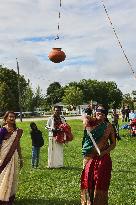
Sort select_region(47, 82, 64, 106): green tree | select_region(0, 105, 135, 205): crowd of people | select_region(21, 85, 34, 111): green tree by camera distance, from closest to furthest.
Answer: select_region(0, 105, 135, 205): crowd of people < select_region(21, 85, 34, 111): green tree < select_region(47, 82, 64, 106): green tree

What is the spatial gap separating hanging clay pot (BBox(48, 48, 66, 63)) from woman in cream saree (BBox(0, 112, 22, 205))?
3676 millimetres

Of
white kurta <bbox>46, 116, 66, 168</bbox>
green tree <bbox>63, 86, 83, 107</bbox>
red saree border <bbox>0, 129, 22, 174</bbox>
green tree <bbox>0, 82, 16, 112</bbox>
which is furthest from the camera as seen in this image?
green tree <bbox>63, 86, 83, 107</bbox>

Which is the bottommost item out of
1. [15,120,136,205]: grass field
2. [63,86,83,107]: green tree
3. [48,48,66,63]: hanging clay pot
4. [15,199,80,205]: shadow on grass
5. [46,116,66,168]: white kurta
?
[15,199,80,205]: shadow on grass

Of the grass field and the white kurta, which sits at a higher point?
the white kurta

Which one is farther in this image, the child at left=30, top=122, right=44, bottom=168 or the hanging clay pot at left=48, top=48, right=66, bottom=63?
the child at left=30, top=122, right=44, bottom=168

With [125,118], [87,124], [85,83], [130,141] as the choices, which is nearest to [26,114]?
[125,118]

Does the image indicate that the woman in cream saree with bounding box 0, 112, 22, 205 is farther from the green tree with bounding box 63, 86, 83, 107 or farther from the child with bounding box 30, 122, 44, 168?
the green tree with bounding box 63, 86, 83, 107

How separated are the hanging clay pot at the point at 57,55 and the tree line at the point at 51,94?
30.7 ft

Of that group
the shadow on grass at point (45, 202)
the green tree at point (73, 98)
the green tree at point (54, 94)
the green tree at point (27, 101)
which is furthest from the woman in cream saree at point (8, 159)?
the green tree at point (54, 94)

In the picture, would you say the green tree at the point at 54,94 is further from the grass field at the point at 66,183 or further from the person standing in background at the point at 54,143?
the person standing in background at the point at 54,143

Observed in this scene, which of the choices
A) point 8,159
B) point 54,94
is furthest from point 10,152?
point 54,94

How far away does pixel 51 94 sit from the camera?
147125 millimetres

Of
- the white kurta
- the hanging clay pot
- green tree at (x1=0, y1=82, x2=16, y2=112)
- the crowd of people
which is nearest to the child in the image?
the white kurta

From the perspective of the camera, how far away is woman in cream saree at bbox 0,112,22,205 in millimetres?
10375
